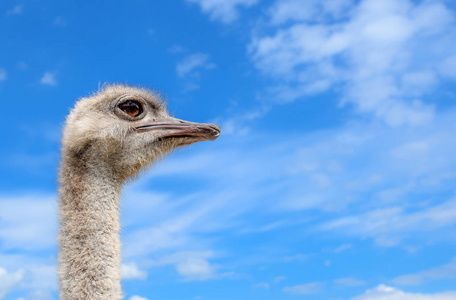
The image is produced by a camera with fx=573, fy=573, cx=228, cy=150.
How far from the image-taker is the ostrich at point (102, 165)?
4457mm

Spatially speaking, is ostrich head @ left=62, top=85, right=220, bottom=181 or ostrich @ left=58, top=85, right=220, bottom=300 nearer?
ostrich @ left=58, top=85, right=220, bottom=300

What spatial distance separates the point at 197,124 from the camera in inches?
204

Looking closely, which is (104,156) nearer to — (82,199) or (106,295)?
(82,199)

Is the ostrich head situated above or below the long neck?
above

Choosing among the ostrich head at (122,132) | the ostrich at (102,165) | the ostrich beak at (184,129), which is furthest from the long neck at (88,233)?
the ostrich beak at (184,129)

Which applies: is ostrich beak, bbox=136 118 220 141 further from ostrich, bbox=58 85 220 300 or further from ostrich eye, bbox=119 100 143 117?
ostrich eye, bbox=119 100 143 117

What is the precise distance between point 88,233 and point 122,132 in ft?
3.27

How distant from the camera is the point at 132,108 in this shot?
17.7 ft

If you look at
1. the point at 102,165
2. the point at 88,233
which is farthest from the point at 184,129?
the point at 88,233

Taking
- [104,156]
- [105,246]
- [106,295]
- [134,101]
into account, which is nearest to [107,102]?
[134,101]

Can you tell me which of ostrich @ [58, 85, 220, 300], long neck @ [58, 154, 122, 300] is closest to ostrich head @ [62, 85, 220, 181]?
ostrich @ [58, 85, 220, 300]

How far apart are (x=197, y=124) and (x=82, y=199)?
121 centimetres

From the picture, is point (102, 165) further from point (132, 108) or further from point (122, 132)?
point (132, 108)

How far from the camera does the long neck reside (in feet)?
14.4
